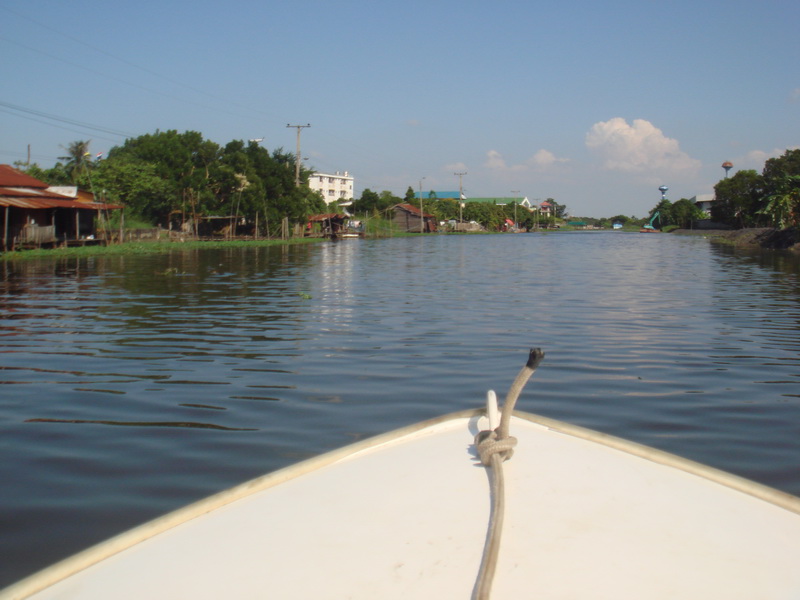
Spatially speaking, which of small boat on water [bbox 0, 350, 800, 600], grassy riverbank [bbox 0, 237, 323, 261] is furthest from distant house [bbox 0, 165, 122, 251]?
small boat on water [bbox 0, 350, 800, 600]

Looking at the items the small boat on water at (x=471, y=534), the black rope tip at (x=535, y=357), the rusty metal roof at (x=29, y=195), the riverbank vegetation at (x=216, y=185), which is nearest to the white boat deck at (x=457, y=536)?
the small boat on water at (x=471, y=534)

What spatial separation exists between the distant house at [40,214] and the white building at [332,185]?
273 ft

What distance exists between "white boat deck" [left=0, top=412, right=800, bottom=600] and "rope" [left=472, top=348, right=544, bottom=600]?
4 centimetres

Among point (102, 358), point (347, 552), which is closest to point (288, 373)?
point (102, 358)

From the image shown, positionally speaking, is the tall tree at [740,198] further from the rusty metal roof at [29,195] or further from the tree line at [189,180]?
the rusty metal roof at [29,195]

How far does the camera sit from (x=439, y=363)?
26.9 ft

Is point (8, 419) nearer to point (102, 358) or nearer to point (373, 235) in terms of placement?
point (102, 358)

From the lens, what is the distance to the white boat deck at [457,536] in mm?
2037

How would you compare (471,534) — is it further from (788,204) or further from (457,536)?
(788,204)

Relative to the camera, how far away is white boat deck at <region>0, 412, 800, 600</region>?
2.04 metres

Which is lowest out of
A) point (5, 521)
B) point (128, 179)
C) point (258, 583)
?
point (5, 521)

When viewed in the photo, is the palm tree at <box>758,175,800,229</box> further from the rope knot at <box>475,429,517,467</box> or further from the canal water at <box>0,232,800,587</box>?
the rope knot at <box>475,429,517,467</box>

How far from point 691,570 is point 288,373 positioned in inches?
236

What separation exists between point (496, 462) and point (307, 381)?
4.93 m
